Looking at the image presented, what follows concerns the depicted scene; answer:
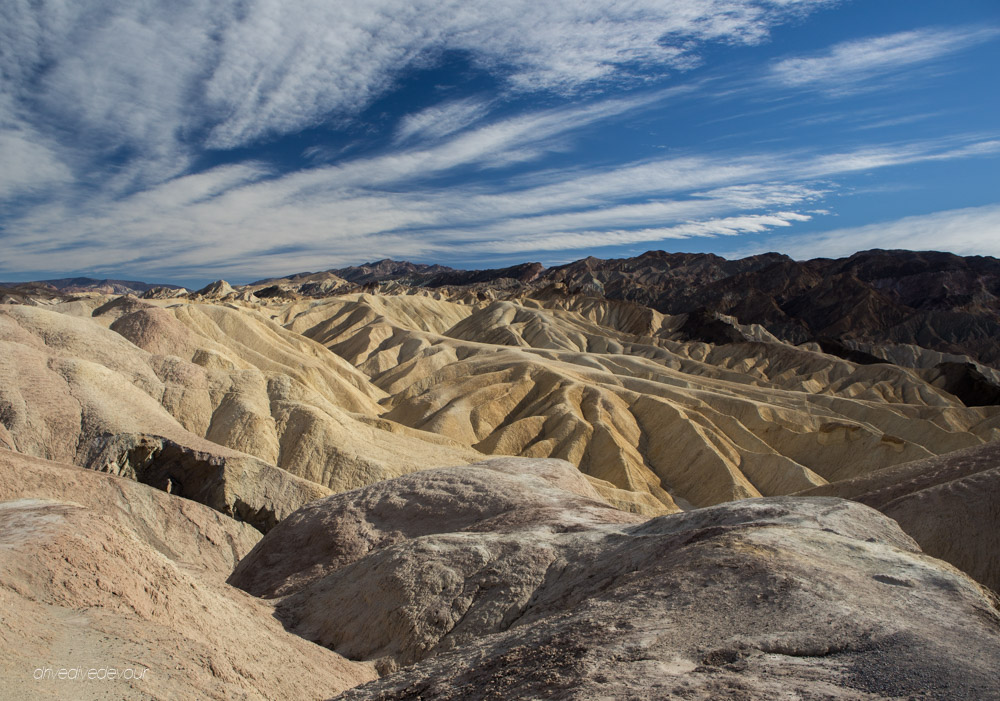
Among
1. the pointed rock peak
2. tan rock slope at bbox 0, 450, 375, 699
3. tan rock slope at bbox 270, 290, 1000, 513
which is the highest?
the pointed rock peak

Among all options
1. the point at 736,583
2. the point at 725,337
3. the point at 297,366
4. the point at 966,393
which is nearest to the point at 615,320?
the point at 725,337

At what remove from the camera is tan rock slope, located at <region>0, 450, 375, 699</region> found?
5824 millimetres

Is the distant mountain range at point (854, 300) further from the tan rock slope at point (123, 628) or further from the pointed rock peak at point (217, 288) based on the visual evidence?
the tan rock slope at point (123, 628)

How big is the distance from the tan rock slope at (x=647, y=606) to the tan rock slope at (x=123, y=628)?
134 cm

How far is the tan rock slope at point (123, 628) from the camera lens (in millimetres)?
5824

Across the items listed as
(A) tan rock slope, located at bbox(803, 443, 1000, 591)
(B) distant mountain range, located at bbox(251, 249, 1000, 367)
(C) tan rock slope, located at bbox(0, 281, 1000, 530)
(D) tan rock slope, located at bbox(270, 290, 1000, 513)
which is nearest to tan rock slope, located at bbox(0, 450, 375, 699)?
(C) tan rock slope, located at bbox(0, 281, 1000, 530)

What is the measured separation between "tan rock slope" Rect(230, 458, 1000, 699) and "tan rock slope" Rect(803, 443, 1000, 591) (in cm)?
597

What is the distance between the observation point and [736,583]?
261 inches

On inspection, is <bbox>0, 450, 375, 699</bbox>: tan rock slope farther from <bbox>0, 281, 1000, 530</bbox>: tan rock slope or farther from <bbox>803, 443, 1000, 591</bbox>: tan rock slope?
<bbox>803, 443, 1000, 591</bbox>: tan rock slope

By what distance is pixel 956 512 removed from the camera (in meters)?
14.8

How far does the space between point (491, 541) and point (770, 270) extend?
159059mm

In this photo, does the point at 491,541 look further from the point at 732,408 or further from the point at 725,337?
the point at 725,337

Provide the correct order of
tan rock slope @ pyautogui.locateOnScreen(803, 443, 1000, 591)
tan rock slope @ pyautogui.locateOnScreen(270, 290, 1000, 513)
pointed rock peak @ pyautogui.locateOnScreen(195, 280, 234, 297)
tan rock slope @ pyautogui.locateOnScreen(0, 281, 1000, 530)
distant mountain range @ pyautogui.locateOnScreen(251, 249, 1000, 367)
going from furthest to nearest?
pointed rock peak @ pyautogui.locateOnScreen(195, 280, 234, 297), distant mountain range @ pyautogui.locateOnScreen(251, 249, 1000, 367), tan rock slope @ pyautogui.locateOnScreen(270, 290, 1000, 513), tan rock slope @ pyautogui.locateOnScreen(0, 281, 1000, 530), tan rock slope @ pyautogui.locateOnScreen(803, 443, 1000, 591)

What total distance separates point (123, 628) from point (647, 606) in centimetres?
514
